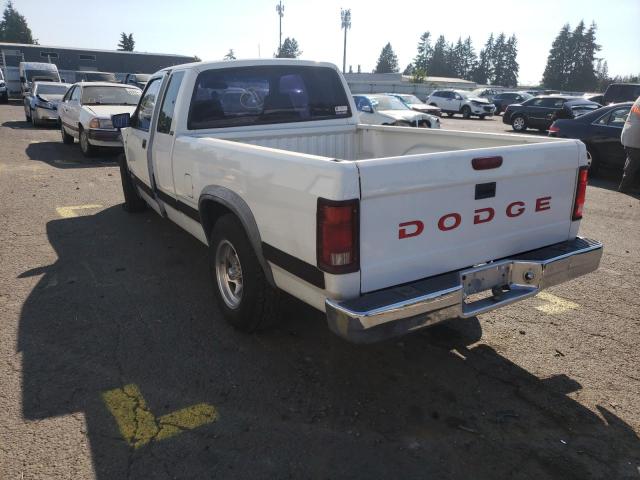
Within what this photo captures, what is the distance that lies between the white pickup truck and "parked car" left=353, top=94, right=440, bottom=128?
35.6 feet

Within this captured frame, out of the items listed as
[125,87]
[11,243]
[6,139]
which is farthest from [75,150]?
[11,243]

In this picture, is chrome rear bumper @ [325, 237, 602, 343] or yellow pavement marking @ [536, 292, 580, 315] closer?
chrome rear bumper @ [325, 237, 602, 343]

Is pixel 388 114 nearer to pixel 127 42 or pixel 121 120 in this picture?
pixel 121 120

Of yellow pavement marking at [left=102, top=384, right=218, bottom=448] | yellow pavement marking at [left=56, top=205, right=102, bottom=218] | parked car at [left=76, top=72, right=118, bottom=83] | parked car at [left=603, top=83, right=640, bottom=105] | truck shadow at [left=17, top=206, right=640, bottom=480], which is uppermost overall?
parked car at [left=76, top=72, right=118, bottom=83]

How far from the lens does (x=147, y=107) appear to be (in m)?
5.53

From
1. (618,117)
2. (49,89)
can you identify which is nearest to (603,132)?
(618,117)

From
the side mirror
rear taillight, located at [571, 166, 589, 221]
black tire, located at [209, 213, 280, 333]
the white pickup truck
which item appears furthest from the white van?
rear taillight, located at [571, 166, 589, 221]

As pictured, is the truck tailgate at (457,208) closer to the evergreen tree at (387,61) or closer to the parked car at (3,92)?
the parked car at (3,92)

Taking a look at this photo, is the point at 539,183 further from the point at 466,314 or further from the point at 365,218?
the point at 365,218

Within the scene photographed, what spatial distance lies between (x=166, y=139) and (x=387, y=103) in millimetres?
13144

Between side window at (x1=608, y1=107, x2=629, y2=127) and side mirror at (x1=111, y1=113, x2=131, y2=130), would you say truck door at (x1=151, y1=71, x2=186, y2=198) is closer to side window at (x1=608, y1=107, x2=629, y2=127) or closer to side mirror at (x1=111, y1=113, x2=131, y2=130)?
side mirror at (x1=111, y1=113, x2=131, y2=130)

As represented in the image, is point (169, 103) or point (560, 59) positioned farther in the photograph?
point (560, 59)

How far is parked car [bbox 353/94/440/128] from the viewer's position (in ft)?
49.4

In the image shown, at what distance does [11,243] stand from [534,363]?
5546mm
